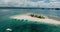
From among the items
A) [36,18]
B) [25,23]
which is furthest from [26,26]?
[36,18]

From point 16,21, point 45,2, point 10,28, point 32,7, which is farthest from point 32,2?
point 10,28

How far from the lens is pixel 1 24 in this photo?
2305 millimetres

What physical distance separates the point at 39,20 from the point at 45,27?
0.53ft

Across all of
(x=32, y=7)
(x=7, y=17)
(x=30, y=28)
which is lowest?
(x=30, y=28)

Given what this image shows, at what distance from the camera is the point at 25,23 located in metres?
2.35

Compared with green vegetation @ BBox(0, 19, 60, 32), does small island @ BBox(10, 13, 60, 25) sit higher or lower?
higher

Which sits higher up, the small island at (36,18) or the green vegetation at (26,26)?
the small island at (36,18)

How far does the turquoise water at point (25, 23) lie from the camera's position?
2.29m

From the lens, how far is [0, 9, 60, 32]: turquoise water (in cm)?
229

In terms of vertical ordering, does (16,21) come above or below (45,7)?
below

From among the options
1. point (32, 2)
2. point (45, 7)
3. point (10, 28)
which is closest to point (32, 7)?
point (32, 2)

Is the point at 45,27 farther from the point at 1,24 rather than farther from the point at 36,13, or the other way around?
the point at 1,24

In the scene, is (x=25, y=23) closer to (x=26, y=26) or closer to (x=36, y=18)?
(x=26, y=26)

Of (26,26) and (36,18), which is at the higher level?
(36,18)
